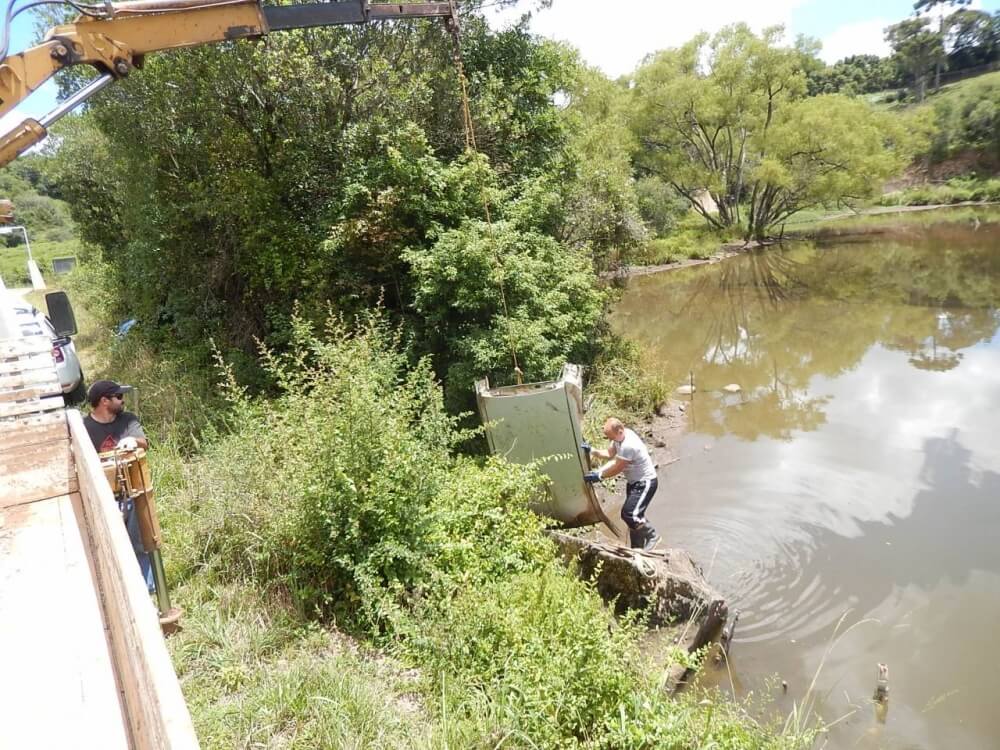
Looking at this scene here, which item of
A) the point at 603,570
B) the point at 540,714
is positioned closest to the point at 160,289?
the point at 603,570

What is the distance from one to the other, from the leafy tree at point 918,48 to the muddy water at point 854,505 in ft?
188

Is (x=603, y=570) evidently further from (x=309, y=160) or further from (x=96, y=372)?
(x=96, y=372)

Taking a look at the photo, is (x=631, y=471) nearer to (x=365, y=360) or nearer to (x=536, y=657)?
(x=536, y=657)

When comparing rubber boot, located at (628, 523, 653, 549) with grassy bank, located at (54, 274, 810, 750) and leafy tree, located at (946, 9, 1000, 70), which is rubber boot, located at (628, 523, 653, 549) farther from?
leafy tree, located at (946, 9, 1000, 70)

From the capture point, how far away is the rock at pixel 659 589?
4941mm

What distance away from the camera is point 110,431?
4.19 m

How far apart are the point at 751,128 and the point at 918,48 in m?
46.6

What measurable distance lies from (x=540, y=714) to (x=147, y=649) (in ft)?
8.48

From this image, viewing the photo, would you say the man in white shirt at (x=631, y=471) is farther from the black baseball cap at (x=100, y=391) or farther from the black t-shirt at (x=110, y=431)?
the black baseball cap at (x=100, y=391)

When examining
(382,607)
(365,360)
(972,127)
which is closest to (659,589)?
(382,607)

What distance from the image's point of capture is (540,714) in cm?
341

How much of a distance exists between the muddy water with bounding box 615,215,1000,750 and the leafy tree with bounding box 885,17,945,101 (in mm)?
57454

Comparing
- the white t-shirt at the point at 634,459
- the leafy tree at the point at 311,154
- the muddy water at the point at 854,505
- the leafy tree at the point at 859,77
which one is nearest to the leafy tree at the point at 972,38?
the leafy tree at the point at 859,77

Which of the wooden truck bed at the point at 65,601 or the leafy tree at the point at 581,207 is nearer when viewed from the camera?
the wooden truck bed at the point at 65,601
